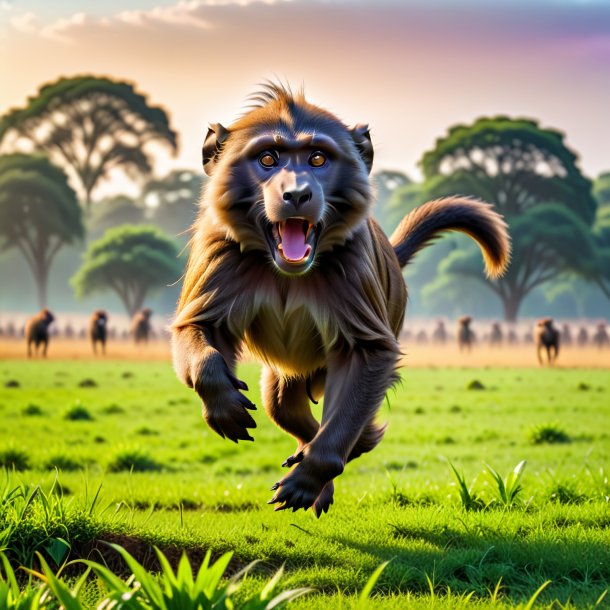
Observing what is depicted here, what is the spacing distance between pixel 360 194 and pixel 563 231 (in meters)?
31.5

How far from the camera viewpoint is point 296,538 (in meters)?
6.01

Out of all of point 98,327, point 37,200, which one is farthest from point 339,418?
point 37,200

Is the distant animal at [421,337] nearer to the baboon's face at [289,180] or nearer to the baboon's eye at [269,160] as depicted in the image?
the baboon's face at [289,180]

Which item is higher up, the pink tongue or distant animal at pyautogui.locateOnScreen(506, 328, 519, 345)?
the pink tongue

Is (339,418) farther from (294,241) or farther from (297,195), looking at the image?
(297,195)

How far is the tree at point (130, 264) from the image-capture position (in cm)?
3775

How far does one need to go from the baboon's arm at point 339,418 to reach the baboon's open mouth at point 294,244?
712 mm

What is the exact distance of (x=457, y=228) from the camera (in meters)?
6.26

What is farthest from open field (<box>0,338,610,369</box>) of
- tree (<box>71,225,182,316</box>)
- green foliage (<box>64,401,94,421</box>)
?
green foliage (<box>64,401,94,421</box>)

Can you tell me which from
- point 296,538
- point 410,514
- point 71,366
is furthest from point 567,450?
point 71,366

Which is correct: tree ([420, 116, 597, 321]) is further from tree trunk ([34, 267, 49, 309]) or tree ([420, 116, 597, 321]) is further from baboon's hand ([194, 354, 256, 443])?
baboon's hand ([194, 354, 256, 443])

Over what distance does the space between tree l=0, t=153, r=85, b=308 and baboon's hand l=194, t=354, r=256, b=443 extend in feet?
113

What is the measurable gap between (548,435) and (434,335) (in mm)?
24328

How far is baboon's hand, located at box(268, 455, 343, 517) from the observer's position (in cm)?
424
